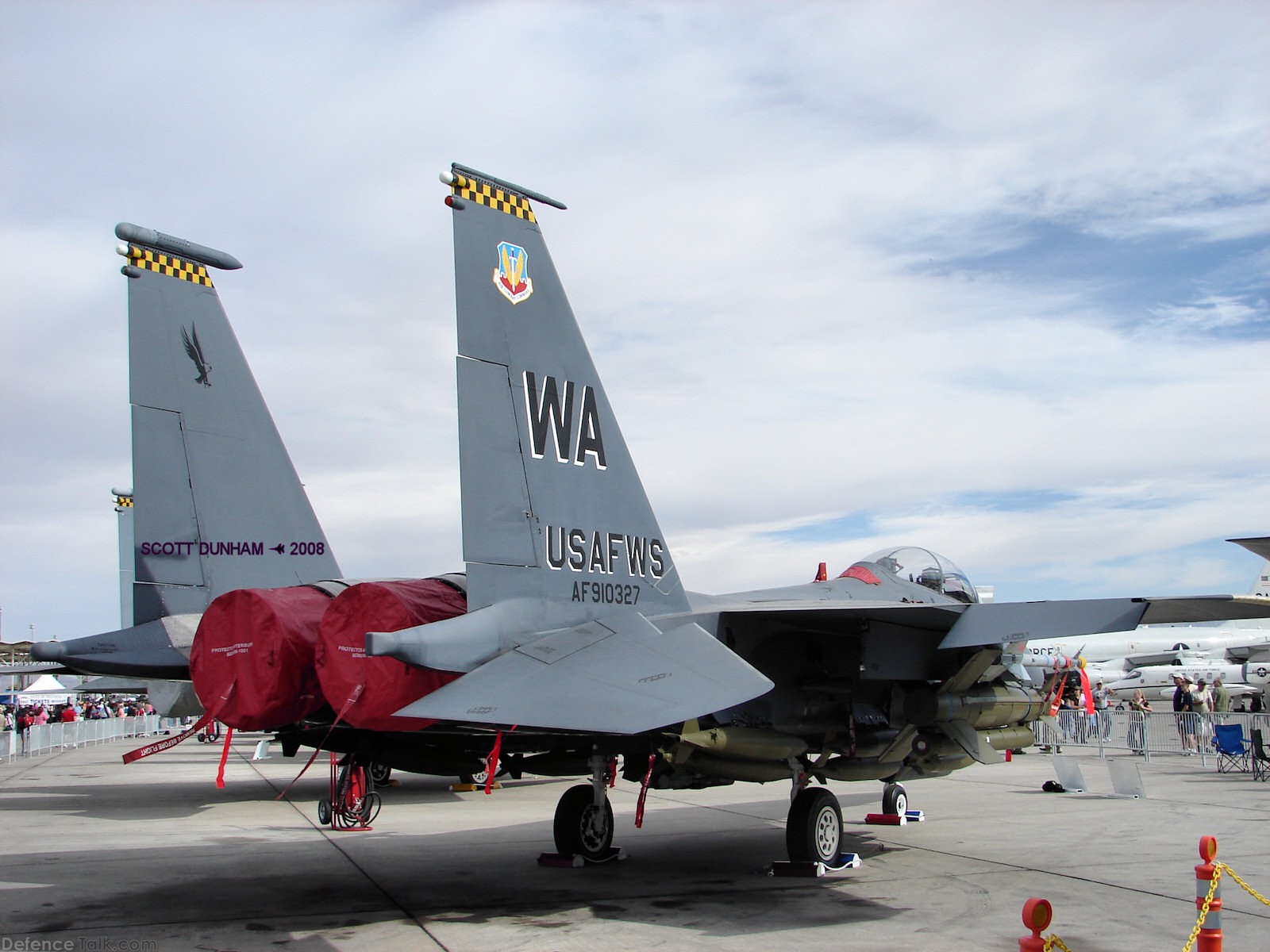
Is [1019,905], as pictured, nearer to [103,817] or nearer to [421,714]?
[421,714]

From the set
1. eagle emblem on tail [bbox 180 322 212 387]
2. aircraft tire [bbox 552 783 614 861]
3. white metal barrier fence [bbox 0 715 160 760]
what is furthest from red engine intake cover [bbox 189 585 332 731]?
white metal barrier fence [bbox 0 715 160 760]

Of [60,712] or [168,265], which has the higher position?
[168,265]

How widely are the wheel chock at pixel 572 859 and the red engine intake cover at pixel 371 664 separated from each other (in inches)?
146

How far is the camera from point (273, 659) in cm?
738

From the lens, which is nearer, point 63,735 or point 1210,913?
point 1210,913

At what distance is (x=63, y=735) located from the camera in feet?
112

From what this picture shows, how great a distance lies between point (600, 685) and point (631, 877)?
12.5 ft

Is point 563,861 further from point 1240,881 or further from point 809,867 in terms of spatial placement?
point 1240,881

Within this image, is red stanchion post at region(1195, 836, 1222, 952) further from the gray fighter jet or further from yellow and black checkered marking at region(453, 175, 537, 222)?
yellow and black checkered marking at region(453, 175, 537, 222)

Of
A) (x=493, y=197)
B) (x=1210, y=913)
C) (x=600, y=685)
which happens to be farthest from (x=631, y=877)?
(x=493, y=197)

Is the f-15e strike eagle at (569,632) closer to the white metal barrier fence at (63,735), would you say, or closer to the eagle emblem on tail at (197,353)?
the eagle emblem on tail at (197,353)

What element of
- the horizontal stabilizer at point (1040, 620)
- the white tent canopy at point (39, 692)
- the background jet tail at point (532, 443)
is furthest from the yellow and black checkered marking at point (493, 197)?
the white tent canopy at point (39, 692)

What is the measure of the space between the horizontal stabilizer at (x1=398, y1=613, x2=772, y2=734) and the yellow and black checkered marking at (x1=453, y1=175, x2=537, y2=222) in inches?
126

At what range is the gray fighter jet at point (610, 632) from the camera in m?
6.61
